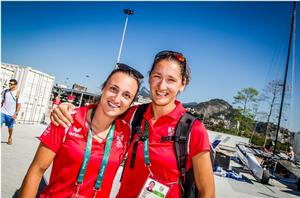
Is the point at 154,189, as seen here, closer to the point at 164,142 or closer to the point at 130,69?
the point at 164,142

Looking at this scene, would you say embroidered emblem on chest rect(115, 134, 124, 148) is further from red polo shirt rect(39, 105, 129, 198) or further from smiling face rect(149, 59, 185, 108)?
smiling face rect(149, 59, 185, 108)

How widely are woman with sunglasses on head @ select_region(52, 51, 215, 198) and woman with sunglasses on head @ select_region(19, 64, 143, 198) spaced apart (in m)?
0.14

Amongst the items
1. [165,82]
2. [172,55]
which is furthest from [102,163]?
[172,55]

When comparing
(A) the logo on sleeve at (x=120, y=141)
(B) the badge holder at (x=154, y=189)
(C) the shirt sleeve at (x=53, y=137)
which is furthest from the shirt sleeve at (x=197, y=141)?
(C) the shirt sleeve at (x=53, y=137)

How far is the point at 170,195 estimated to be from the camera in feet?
7.17

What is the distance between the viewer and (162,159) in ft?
7.20

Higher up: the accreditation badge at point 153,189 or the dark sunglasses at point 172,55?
the dark sunglasses at point 172,55

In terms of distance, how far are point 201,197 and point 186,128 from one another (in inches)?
22.8

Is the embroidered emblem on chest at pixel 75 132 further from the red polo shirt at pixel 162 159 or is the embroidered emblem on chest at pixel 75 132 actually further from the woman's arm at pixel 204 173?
the woman's arm at pixel 204 173

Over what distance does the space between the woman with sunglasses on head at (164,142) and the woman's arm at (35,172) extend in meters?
0.24

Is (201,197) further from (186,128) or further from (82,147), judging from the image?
(82,147)

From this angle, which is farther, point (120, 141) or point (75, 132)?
point (120, 141)

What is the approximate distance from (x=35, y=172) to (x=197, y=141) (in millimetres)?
1280

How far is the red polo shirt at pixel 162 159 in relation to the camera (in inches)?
83.4
